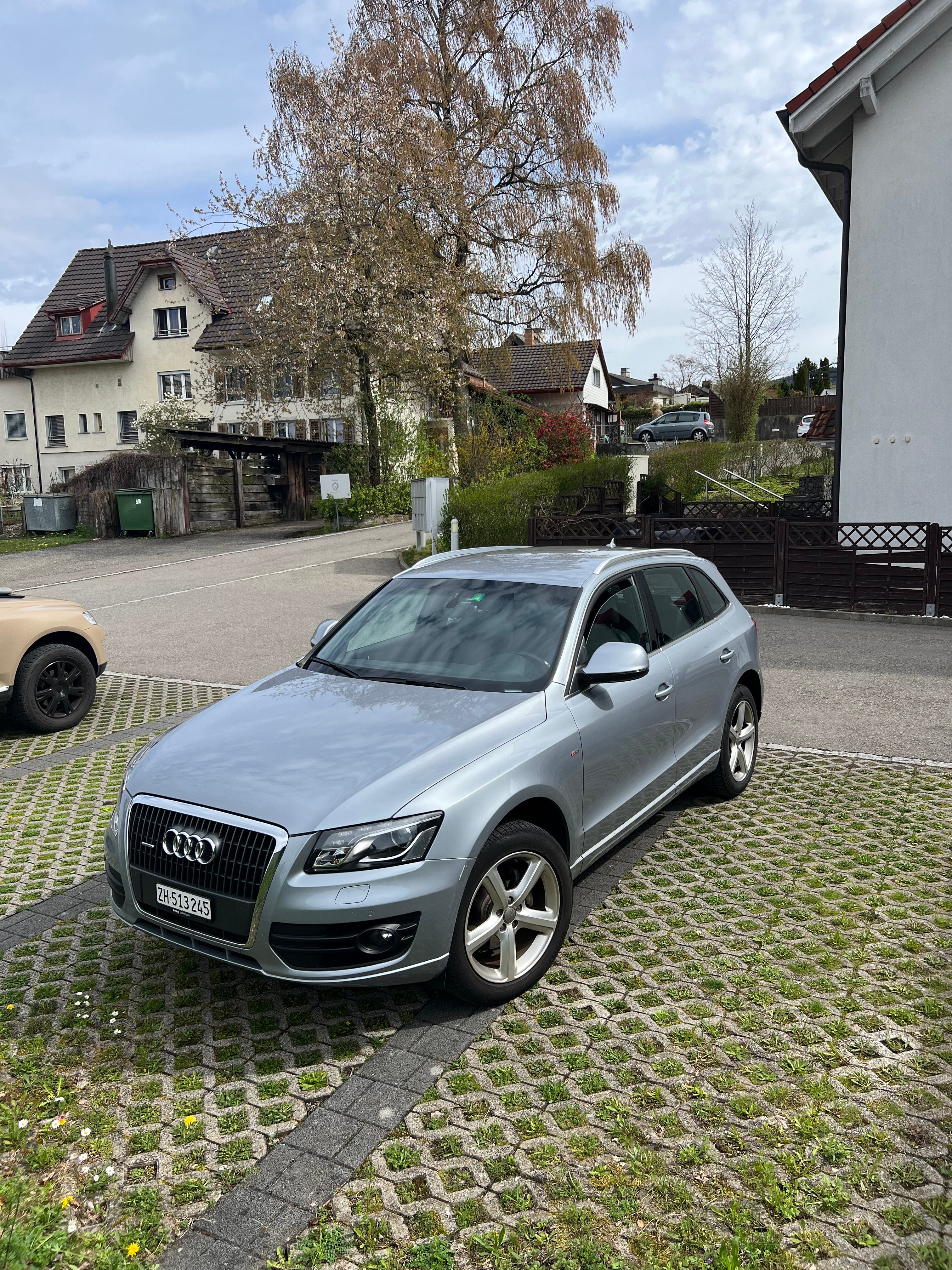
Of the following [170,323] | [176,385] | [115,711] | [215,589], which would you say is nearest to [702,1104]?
[115,711]

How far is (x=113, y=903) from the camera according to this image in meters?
4.09

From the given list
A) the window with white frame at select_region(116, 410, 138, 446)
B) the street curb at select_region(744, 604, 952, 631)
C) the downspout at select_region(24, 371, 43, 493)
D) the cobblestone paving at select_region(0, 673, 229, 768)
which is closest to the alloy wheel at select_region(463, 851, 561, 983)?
the cobblestone paving at select_region(0, 673, 229, 768)

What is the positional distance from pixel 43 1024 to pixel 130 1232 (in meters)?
1.32

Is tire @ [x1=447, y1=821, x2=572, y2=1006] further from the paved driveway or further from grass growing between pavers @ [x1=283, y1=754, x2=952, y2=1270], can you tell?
the paved driveway

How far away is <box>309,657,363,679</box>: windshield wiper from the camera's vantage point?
190 inches

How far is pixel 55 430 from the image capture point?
4541 centimetres

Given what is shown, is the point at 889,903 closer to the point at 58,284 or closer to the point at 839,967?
the point at 839,967

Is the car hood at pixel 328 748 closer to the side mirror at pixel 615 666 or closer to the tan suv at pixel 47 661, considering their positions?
the side mirror at pixel 615 666

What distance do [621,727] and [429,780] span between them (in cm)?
135

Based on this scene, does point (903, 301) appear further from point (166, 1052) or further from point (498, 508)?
point (166, 1052)

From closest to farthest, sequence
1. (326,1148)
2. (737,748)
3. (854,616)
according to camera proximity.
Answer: (326,1148) → (737,748) → (854,616)

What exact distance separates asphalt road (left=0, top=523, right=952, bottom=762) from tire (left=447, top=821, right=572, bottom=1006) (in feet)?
14.0

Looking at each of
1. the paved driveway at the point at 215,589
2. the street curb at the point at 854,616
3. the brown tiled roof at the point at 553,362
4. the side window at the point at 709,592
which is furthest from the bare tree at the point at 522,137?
the side window at the point at 709,592

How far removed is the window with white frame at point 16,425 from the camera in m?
46.0
